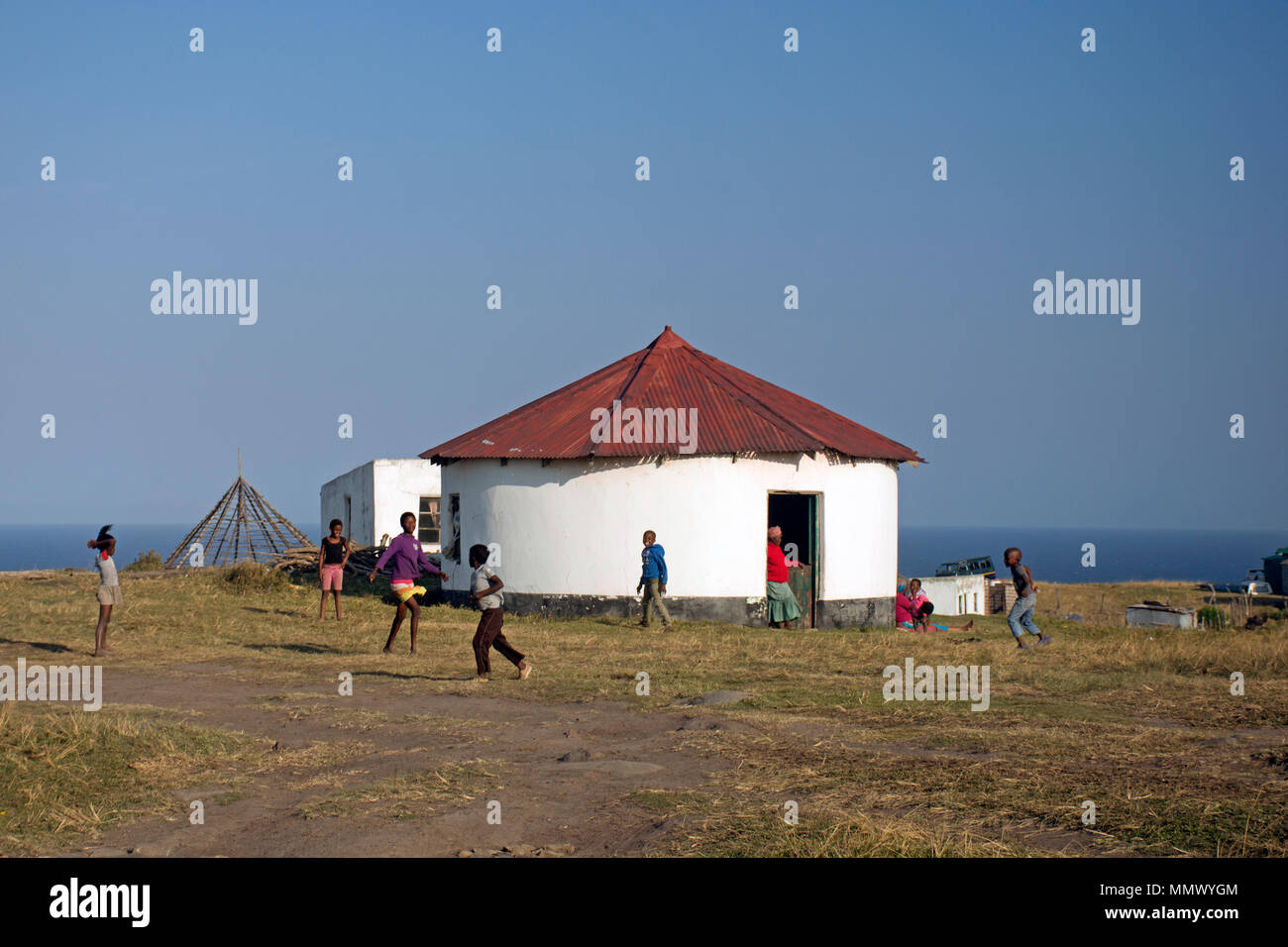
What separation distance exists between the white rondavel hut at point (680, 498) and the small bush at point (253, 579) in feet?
15.0

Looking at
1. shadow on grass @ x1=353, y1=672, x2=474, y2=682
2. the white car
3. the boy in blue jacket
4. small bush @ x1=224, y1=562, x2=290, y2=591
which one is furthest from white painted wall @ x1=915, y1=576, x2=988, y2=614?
shadow on grass @ x1=353, y1=672, x2=474, y2=682

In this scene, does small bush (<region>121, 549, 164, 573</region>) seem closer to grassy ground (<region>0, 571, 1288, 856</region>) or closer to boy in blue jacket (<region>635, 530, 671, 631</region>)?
grassy ground (<region>0, 571, 1288, 856</region>)

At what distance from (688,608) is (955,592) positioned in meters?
21.3

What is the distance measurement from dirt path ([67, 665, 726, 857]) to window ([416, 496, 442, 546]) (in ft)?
72.0

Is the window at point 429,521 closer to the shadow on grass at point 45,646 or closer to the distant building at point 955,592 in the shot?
the distant building at point 955,592

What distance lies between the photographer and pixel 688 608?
2161 centimetres

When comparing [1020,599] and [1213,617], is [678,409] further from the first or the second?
[1213,617]

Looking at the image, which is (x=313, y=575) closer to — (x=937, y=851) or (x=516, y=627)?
(x=516, y=627)

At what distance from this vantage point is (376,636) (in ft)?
58.6

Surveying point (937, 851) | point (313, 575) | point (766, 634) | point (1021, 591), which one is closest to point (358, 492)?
point (313, 575)

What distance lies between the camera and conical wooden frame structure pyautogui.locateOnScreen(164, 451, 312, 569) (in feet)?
135

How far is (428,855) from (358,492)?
3236 cm

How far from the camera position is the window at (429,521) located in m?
35.6

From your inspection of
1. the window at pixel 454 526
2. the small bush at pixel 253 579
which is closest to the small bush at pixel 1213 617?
the window at pixel 454 526
